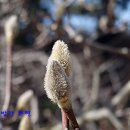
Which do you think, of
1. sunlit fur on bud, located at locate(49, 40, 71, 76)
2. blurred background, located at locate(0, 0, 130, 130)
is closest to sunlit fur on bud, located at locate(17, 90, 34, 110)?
blurred background, located at locate(0, 0, 130, 130)

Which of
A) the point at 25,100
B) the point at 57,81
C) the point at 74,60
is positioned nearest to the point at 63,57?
the point at 57,81

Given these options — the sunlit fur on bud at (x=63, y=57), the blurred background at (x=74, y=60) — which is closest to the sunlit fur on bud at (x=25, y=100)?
the blurred background at (x=74, y=60)

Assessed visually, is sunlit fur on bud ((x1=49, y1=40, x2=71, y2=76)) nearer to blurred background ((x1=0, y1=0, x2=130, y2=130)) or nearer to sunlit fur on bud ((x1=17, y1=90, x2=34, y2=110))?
sunlit fur on bud ((x1=17, y1=90, x2=34, y2=110))

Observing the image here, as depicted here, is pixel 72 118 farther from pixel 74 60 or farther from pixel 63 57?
pixel 74 60

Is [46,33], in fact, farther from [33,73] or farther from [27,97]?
[27,97]

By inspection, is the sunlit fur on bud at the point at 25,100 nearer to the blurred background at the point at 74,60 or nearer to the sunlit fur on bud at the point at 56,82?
the blurred background at the point at 74,60
